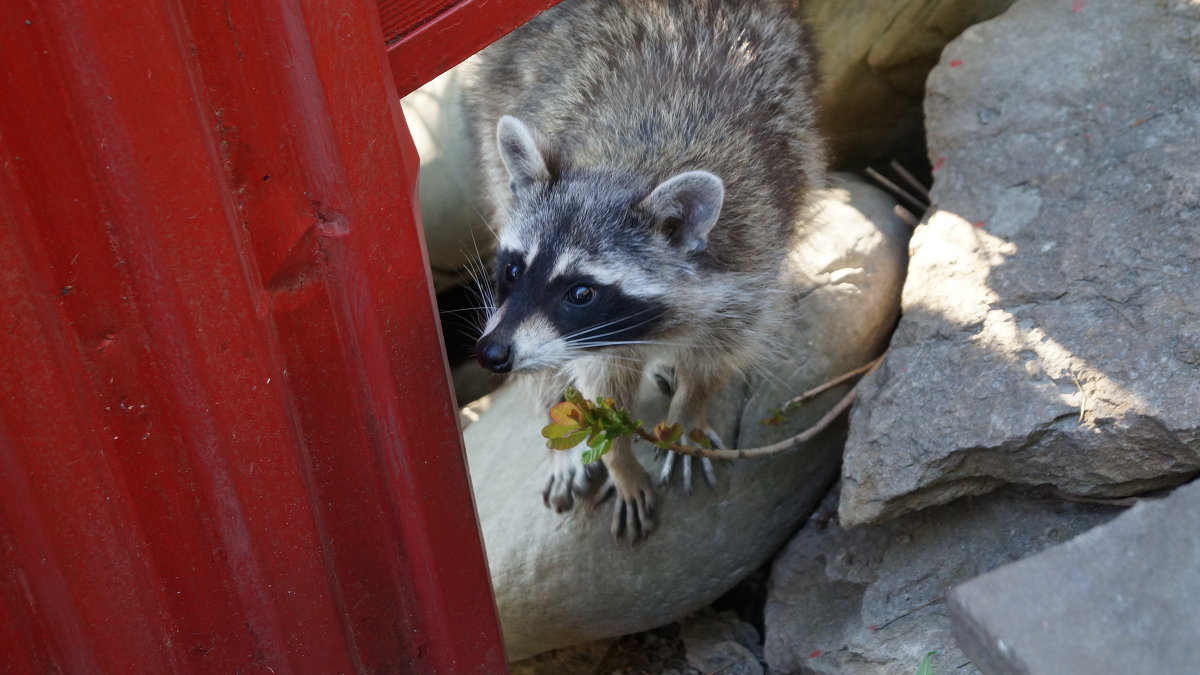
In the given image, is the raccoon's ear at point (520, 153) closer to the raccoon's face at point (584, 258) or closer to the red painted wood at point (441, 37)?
the raccoon's face at point (584, 258)

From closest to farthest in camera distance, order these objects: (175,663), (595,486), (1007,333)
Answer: (175,663), (1007,333), (595,486)

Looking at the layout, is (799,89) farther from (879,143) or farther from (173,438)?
(173,438)

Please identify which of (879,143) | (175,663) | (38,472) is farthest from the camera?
(879,143)

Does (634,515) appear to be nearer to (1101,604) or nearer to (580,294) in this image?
(580,294)

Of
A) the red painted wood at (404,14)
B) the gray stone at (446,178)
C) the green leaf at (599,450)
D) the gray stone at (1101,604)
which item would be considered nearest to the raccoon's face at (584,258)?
the green leaf at (599,450)

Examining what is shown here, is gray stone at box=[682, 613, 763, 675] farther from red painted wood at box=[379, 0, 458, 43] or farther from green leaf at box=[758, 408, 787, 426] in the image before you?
red painted wood at box=[379, 0, 458, 43]

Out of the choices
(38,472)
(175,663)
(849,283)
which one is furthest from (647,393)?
(38,472)
